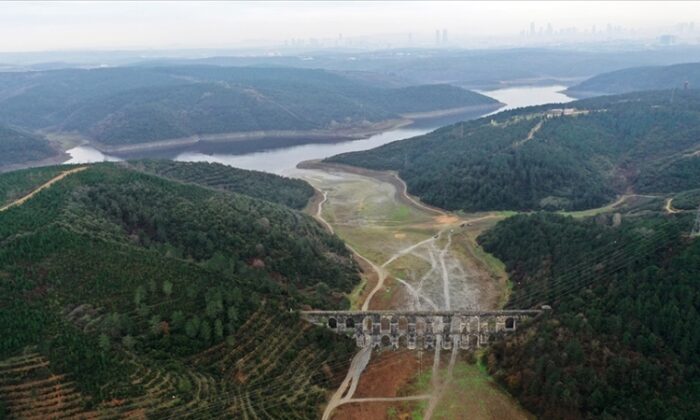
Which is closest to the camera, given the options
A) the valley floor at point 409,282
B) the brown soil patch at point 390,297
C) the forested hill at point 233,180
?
the valley floor at point 409,282

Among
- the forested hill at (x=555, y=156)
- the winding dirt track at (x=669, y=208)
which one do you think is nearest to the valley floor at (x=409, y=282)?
the forested hill at (x=555, y=156)

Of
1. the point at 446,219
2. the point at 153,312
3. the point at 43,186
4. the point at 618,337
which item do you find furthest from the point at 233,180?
the point at 618,337

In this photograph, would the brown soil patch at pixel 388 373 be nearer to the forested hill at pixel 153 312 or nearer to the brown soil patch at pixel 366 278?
the forested hill at pixel 153 312

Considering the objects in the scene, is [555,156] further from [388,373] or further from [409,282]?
[388,373]

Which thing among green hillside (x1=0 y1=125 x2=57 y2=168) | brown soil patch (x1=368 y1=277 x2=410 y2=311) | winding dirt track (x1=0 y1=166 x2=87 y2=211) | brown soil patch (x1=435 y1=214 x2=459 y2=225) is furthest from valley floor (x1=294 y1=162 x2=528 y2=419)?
green hillside (x1=0 y1=125 x2=57 y2=168)

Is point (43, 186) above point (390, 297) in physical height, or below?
above

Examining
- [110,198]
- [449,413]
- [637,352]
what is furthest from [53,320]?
[637,352]


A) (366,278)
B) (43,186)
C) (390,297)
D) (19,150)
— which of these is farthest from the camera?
(19,150)
